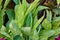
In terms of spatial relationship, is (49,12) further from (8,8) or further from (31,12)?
(8,8)

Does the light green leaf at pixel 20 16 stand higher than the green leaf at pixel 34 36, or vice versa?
the light green leaf at pixel 20 16

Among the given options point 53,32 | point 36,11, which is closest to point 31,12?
point 36,11

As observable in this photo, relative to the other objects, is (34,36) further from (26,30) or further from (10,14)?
(10,14)

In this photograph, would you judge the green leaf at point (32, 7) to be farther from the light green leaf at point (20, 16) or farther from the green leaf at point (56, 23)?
the green leaf at point (56, 23)

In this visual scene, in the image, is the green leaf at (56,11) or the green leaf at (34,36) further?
the green leaf at (56,11)

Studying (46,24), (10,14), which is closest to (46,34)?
(46,24)

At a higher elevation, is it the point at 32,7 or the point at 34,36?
the point at 32,7

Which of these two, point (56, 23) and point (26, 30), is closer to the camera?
point (26, 30)

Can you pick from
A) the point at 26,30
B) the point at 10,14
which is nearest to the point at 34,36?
the point at 26,30

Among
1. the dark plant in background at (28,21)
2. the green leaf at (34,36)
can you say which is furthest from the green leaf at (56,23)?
the green leaf at (34,36)
